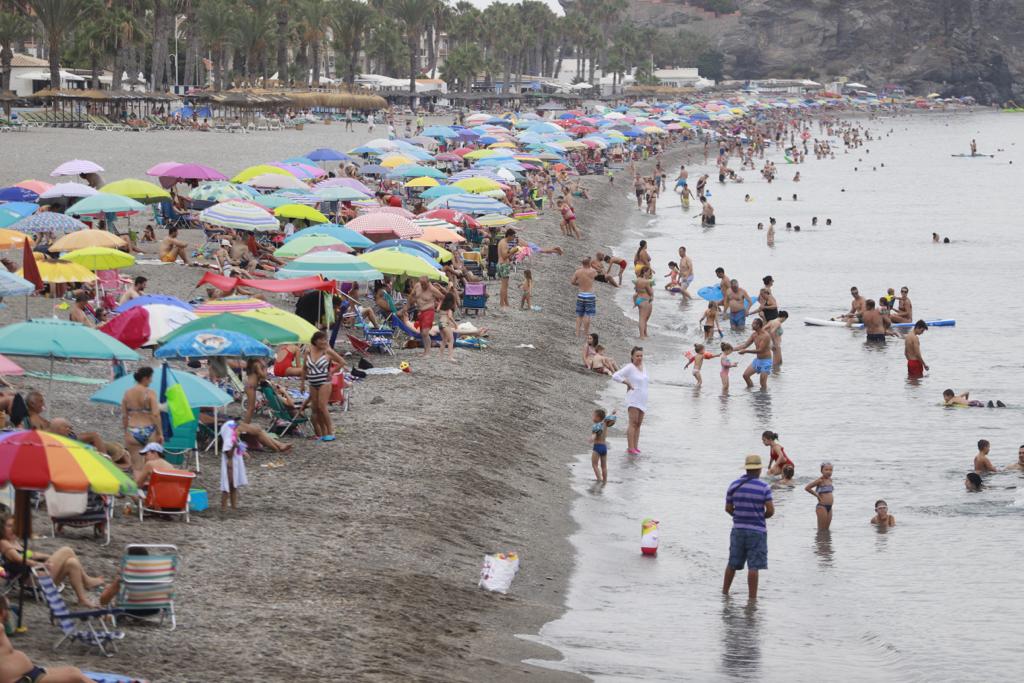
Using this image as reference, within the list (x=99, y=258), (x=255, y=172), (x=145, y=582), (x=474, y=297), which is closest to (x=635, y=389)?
(x=474, y=297)

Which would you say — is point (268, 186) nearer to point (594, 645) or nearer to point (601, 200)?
point (594, 645)

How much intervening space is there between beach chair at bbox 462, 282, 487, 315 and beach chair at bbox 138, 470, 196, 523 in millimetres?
12168

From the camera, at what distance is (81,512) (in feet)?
33.4

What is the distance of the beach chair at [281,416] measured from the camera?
47.4 feet

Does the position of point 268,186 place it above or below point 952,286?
above

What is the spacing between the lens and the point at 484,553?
12211mm

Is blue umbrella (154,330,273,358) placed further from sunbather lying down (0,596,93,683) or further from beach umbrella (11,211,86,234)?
beach umbrella (11,211,86,234)

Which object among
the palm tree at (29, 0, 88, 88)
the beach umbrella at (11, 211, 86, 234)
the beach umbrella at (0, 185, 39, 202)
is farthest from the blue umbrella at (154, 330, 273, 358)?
the palm tree at (29, 0, 88, 88)

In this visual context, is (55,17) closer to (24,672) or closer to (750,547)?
(750,547)

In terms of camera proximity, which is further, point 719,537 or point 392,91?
point 392,91

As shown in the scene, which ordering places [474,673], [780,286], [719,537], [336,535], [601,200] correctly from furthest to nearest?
[601,200]
[780,286]
[719,537]
[336,535]
[474,673]

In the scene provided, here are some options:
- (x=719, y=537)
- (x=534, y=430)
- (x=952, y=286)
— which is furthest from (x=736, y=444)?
(x=952, y=286)

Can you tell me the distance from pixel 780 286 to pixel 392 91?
81.3 metres

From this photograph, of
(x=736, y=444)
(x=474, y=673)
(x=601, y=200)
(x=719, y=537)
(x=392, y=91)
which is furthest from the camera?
(x=392, y=91)
